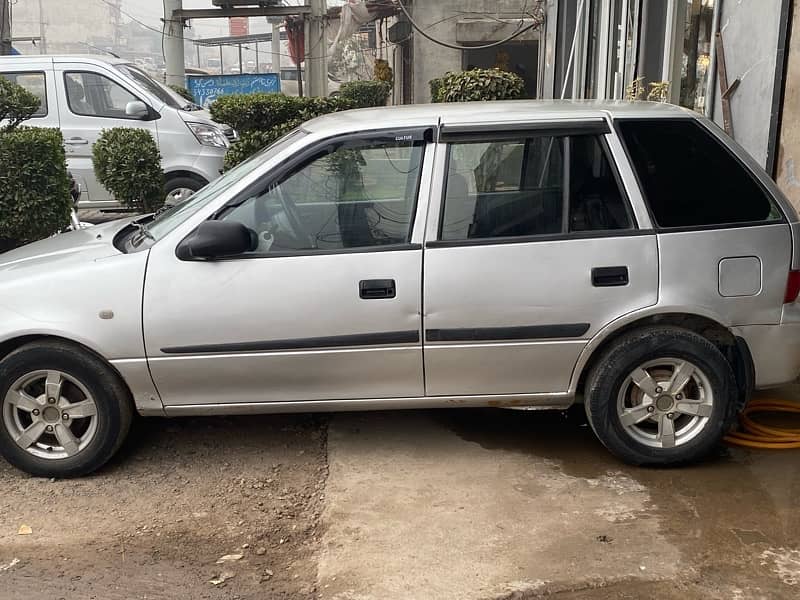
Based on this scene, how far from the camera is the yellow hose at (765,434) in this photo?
4391 mm

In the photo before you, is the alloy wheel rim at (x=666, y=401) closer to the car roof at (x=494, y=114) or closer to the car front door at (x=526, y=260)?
the car front door at (x=526, y=260)

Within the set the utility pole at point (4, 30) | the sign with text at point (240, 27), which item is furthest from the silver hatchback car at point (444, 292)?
the sign with text at point (240, 27)

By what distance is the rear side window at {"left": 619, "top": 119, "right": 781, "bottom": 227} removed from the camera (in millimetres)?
4020

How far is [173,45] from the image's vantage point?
65.3 feet

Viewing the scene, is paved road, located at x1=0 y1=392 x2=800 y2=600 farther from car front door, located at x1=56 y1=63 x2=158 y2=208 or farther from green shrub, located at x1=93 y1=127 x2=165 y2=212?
car front door, located at x1=56 y1=63 x2=158 y2=208

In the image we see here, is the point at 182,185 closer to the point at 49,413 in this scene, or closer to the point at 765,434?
the point at 49,413

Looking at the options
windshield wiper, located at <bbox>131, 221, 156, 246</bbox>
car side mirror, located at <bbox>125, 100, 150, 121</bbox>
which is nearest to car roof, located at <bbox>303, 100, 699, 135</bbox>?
windshield wiper, located at <bbox>131, 221, 156, 246</bbox>

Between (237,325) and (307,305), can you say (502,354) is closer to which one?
(307,305)

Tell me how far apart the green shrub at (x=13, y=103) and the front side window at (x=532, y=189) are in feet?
17.8

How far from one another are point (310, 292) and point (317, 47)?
2039 centimetres

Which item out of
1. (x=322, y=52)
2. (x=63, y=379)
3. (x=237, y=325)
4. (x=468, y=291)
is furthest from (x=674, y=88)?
(x=322, y=52)

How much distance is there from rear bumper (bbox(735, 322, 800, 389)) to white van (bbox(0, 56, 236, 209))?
7530 mm

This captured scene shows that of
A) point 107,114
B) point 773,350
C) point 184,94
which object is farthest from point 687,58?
point 184,94

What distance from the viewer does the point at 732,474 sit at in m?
4.11
